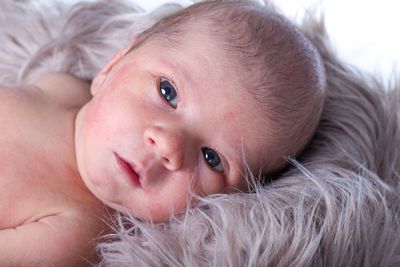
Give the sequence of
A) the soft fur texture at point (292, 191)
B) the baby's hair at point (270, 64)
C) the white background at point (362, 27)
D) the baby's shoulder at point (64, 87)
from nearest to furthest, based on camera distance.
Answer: the soft fur texture at point (292, 191) < the baby's hair at point (270, 64) < the baby's shoulder at point (64, 87) < the white background at point (362, 27)

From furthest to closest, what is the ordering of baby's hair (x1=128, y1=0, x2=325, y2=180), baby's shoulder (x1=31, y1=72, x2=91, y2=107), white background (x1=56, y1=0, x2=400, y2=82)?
white background (x1=56, y1=0, x2=400, y2=82), baby's shoulder (x1=31, y1=72, x2=91, y2=107), baby's hair (x1=128, y1=0, x2=325, y2=180)

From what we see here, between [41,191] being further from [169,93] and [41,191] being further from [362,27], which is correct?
[362,27]

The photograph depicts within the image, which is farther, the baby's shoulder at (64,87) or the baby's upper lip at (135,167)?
the baby's shoulder at (64,87)

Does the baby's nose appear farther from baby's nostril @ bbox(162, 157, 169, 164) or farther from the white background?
the white background

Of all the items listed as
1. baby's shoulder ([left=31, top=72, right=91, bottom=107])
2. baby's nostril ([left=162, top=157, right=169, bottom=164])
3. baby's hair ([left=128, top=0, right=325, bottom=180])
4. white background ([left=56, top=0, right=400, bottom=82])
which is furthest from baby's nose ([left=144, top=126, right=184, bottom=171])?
white background ([left=56, top=0, right=400, bottom=82])

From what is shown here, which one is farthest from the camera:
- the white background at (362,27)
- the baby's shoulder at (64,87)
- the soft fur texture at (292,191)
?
the white background at (362,27)

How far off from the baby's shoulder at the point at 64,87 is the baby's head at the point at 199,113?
0.17m

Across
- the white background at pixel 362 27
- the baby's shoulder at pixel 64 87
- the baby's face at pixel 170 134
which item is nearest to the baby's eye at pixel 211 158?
the baby's face at pixel 170 134

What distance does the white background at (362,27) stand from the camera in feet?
4.52

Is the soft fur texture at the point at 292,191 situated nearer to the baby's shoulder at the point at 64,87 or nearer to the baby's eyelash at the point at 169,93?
the baby's shoulder at the point at 64,87

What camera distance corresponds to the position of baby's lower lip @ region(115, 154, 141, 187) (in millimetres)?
967

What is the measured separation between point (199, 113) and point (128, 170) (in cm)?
13

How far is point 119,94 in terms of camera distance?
1013 millimetres

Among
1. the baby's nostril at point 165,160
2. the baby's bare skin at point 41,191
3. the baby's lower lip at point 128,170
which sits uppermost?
the baby's nostril at point 165,160
